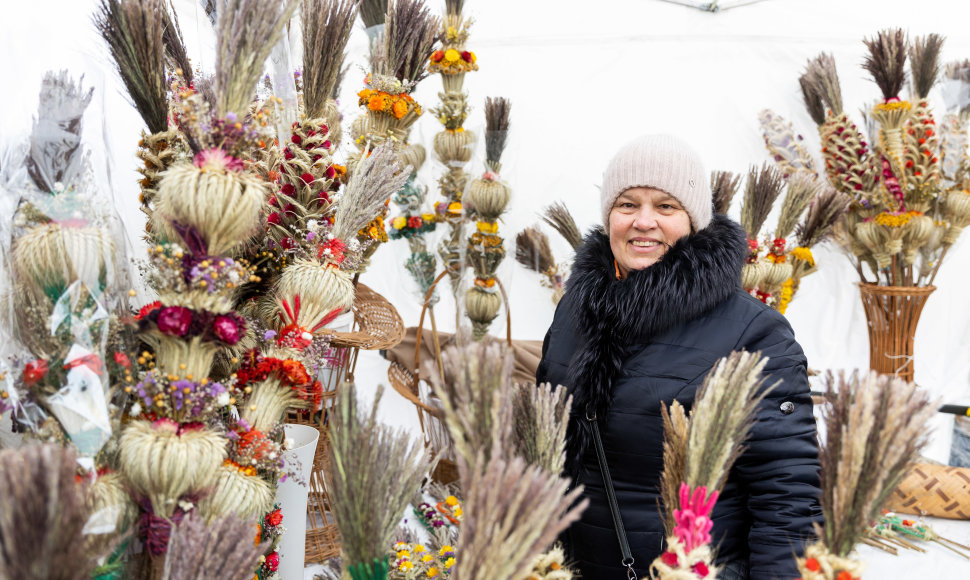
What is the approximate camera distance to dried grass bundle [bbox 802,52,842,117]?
3.17 m

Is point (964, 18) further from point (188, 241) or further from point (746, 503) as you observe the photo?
point (188, 241)

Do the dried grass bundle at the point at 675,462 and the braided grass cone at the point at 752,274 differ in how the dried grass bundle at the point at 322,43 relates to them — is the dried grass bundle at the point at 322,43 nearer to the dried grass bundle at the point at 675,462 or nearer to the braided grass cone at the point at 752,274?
the dried grass bundle at the point at 675,462

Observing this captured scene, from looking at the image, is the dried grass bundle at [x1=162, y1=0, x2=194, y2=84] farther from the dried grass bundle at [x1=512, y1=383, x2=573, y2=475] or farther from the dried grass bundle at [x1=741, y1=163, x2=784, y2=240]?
the dried grass bundle at [x1=741, y1=163, x2=784, y2=240]

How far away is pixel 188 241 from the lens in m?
0.83

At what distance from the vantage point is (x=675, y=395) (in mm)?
1227

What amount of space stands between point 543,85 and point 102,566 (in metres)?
3.04

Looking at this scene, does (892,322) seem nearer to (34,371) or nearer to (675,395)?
(675,395)

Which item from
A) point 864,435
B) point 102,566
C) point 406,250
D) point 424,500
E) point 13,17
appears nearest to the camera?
point 864,435

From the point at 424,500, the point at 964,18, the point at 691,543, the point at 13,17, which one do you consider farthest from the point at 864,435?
the point at 964,18

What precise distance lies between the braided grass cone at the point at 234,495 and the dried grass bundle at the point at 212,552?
0.63 ft

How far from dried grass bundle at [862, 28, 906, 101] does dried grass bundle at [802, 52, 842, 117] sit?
16 centimetres

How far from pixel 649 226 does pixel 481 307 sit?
1.52 m

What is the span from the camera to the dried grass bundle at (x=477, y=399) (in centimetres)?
61

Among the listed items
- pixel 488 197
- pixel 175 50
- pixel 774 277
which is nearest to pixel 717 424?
pixel 175 50
